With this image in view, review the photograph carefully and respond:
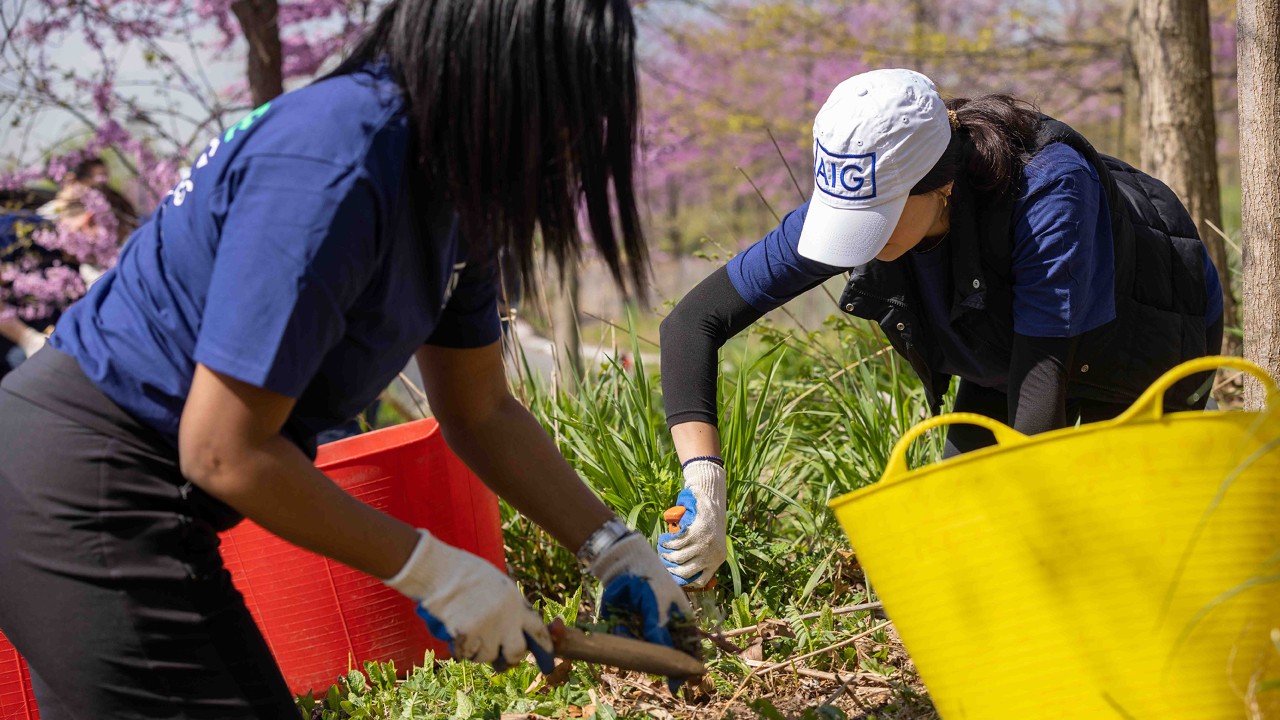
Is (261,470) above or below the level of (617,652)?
above

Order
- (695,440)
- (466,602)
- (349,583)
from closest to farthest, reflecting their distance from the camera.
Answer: (466,602), (695,440), (349,583)

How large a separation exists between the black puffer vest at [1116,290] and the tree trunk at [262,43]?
3.35 metres

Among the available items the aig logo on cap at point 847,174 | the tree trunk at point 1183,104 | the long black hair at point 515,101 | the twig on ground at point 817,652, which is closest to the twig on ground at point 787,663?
the twig on ground at point 817,652

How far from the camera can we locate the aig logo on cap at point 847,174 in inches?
76.1

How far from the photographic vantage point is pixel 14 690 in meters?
2.31

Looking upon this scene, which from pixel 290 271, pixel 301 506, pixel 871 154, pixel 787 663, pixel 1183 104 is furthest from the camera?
pixel 1183 104

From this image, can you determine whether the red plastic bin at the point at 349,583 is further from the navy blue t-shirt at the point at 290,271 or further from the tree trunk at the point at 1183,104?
the tree trunk at the point at 1183,104

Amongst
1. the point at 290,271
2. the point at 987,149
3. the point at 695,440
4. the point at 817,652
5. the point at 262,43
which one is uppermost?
the point at 262,43

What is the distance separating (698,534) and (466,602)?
2.56 feet

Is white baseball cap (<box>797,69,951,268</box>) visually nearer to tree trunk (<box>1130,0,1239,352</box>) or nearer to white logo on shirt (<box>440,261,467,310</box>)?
white logo on shirt (<box>440,261,467,310</box>)

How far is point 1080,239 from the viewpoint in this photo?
1.95 m

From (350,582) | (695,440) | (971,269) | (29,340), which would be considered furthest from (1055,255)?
(29,340)

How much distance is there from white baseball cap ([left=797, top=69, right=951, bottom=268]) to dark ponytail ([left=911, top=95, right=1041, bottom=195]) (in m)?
0.05

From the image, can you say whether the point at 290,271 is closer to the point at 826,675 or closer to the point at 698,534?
the point at 698,534
